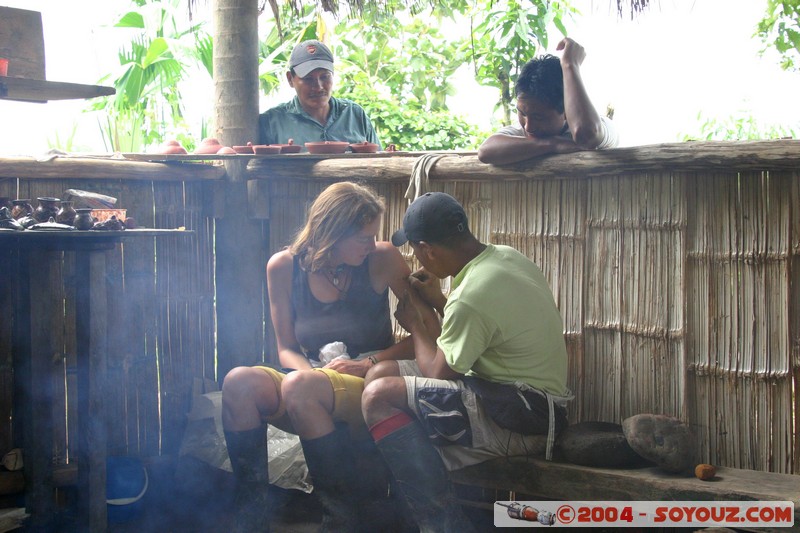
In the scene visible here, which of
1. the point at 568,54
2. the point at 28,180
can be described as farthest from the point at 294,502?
the point at 568,54

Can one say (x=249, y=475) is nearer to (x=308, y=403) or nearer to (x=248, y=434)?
(x=248, y=434)

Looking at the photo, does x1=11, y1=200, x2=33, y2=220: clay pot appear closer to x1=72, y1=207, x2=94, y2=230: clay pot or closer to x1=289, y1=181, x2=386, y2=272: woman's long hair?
x1=72, y1=207, x2=94, y2=230: clay pot

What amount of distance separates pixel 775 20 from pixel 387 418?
22.9 feet

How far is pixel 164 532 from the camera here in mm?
3887

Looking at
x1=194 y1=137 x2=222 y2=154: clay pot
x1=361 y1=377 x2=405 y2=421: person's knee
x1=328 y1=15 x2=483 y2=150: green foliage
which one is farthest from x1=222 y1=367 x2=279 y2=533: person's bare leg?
x1=328 y1=15 x2=483 y2=150: green foliage

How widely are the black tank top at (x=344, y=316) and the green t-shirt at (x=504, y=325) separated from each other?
0.67 metres

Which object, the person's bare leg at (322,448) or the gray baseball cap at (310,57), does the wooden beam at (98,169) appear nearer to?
the gray baseball cap at (310,57)

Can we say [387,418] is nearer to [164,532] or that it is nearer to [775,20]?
[164,532]

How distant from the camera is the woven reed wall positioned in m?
3.24

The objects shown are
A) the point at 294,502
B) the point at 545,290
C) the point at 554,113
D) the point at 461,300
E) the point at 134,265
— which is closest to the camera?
the point at 461,300

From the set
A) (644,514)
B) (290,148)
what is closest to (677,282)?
(644,514)

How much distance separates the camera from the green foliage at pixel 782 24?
7552mm

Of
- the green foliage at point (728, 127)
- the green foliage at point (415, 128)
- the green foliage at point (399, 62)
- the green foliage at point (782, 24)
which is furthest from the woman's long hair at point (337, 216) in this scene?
the green foliage at point (728, 127)

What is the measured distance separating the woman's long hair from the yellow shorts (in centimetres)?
56
